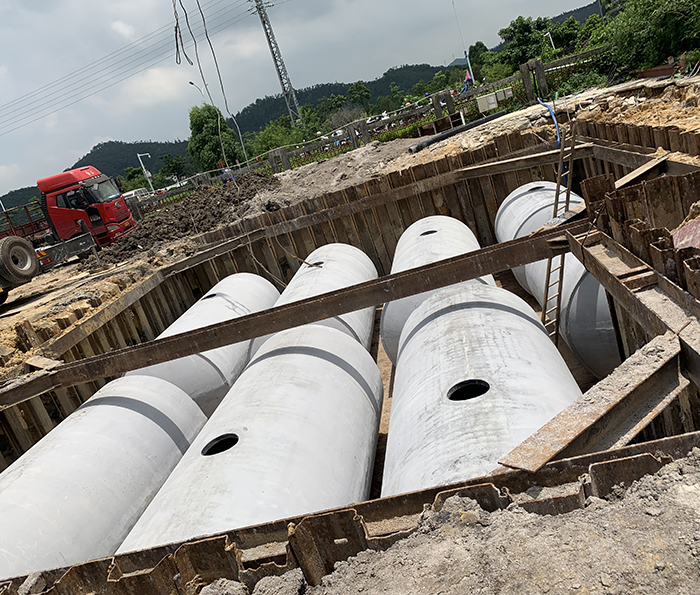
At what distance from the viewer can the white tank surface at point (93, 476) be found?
4609 mm

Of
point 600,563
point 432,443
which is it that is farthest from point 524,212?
point 600,563

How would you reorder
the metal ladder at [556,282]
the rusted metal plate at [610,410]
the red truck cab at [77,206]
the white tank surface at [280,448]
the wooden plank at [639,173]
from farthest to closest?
the red truck cab at [77,206] → the metal ladder at [556,282] → the wooden plank at [639,173] → the white tank surface at [280,448] → the rusted metal plate at [610,410]

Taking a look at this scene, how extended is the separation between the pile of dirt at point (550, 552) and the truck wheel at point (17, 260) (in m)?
15.0

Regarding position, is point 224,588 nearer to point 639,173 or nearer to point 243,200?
point 639,173

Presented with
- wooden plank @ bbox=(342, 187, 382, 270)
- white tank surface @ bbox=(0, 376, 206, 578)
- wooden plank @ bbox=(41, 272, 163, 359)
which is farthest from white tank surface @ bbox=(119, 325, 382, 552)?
wooden plank @ bbox=(342, 187, 382, 270)

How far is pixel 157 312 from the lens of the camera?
1227 cm

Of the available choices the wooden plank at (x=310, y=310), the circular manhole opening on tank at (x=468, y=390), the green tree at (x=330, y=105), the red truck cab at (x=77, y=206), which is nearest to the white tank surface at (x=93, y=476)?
the wooden plank at (x=310, y=310)

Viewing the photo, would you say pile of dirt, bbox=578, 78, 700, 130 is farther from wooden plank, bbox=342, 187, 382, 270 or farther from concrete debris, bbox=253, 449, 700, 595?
concrete debris, bbox=253, 449, 700, 595

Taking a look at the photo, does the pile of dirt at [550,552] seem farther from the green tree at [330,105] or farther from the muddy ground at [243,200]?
the green tree at [330,105]

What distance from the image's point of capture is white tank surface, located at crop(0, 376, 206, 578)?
4.61 m

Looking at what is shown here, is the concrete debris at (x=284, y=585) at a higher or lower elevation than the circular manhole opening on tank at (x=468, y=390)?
higher

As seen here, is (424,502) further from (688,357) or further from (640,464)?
(688,357)

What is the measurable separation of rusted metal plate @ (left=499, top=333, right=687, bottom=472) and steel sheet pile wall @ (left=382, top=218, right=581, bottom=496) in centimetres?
83

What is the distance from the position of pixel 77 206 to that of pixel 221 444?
18.8m
